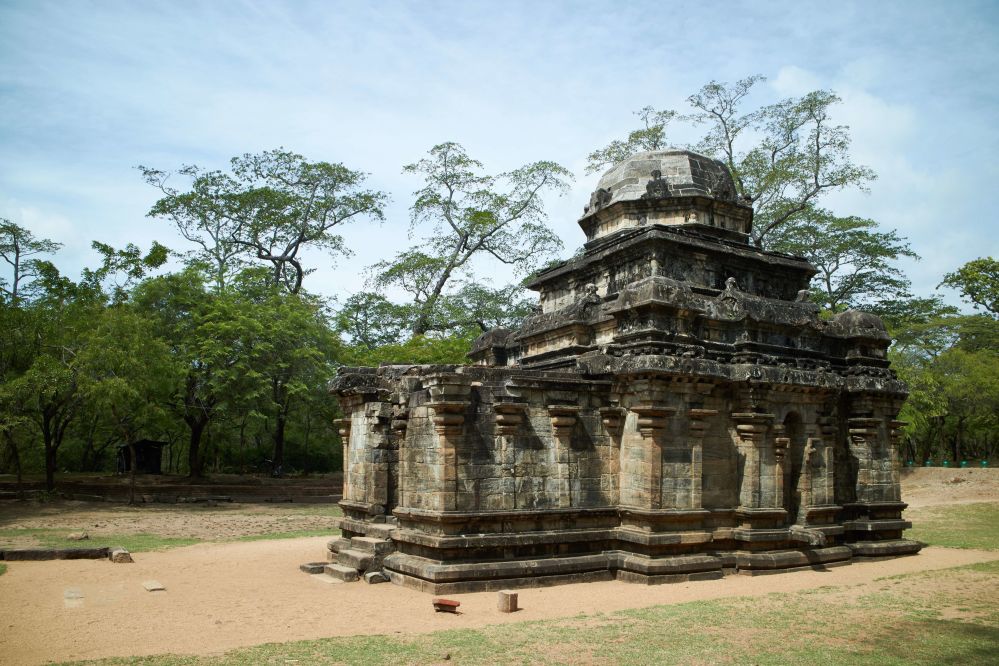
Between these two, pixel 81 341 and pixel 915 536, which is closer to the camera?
pixel 915 536

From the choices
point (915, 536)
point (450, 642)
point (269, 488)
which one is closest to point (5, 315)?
point (269, 488)

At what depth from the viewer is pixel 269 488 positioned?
98.8 feet

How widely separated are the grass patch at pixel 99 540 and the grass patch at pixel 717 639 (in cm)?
981

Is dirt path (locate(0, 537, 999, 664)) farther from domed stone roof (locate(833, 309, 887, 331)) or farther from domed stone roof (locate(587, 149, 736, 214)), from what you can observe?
domed stone roof (locate(587, 149, 736, 214))

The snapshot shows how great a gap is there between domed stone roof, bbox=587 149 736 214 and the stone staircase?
921 centimetres

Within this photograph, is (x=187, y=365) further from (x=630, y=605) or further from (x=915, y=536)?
(x=915, y=536)

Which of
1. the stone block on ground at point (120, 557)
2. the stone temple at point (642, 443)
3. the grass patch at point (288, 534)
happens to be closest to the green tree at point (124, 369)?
the grass patch at point (288, 534)

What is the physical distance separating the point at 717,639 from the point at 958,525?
17063 millimetres

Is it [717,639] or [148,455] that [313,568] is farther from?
[148,455]

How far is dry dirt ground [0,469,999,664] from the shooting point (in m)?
8.83

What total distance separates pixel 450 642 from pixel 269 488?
23401mm

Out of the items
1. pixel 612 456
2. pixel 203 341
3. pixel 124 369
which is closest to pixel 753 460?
pixel 612 456

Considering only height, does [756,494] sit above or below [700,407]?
below

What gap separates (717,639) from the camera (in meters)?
8.77
